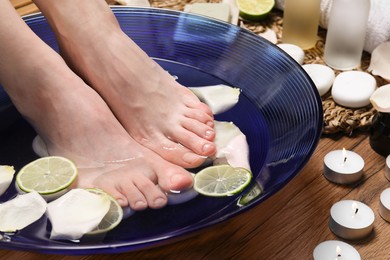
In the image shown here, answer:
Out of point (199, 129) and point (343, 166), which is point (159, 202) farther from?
point (343, 166)

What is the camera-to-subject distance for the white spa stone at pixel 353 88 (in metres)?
1.12

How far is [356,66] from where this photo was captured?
1250 mm

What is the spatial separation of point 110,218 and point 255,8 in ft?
2.43

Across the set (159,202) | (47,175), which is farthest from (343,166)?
(47,175)

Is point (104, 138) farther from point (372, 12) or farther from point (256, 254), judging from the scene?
point (372, 12)

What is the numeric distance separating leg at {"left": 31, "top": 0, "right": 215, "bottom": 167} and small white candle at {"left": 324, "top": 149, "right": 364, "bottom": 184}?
0.66ft

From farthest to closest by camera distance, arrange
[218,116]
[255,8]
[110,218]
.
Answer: [255,8]
[218,116]
[110,218]

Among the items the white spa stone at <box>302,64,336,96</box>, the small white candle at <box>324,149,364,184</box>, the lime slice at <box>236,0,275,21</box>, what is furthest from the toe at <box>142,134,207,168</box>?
the lime slice at <box>236,0,275,21</box>

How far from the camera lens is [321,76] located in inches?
46.4

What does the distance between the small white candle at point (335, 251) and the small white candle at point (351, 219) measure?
0.03 metres

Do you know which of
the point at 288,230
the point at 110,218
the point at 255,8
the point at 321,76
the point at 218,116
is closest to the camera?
the point at 110,218

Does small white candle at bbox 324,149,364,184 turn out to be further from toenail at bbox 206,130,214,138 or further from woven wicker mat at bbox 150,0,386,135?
toenail at bbox 206,130,214,138

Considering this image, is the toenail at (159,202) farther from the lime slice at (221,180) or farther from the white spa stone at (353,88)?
the white spa stone at (353,88)

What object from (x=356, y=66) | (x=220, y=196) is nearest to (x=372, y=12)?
(x=356, y=66)
